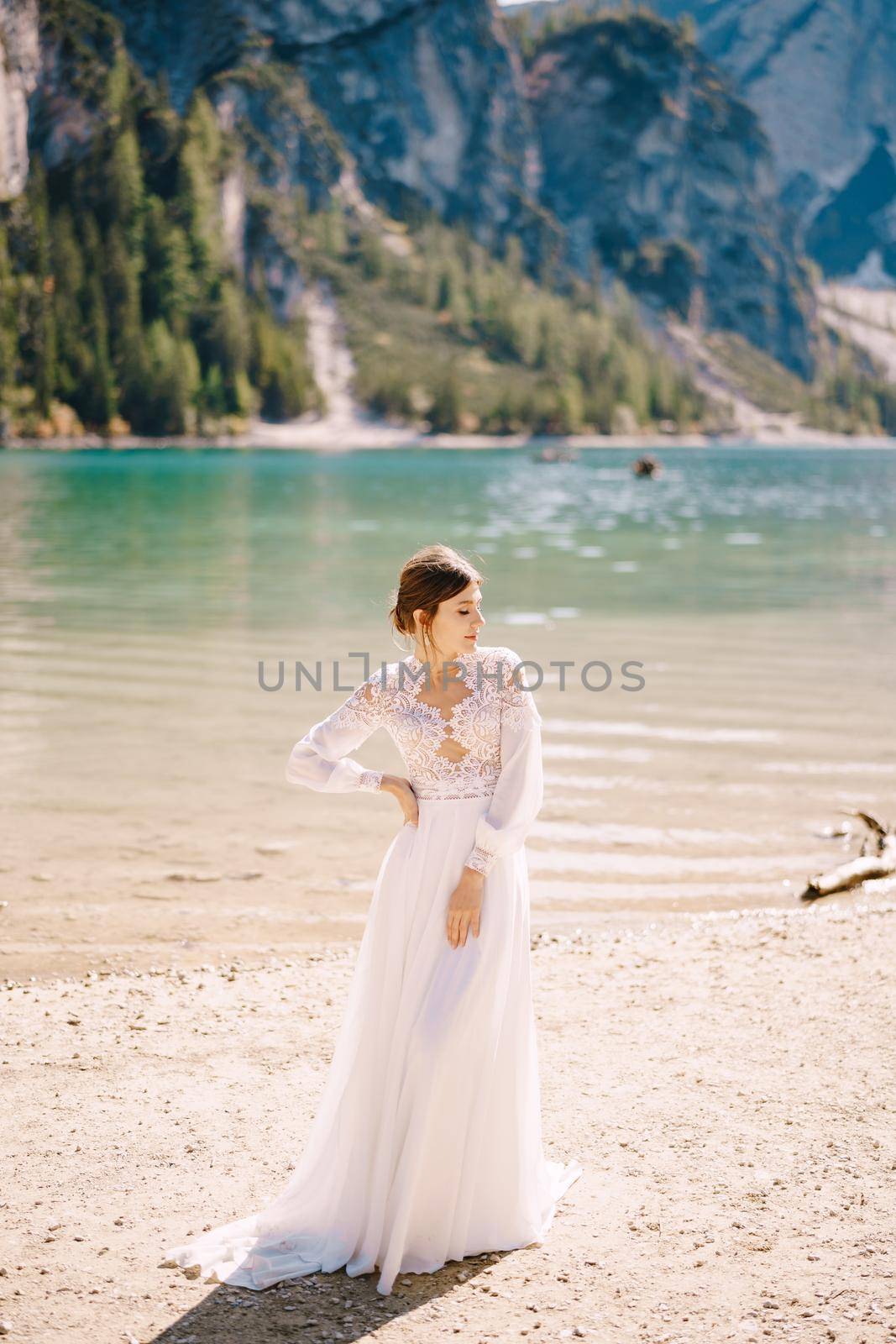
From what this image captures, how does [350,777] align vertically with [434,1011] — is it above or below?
above

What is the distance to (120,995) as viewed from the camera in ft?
24.8

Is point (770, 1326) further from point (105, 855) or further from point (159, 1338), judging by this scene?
point (105, 855)

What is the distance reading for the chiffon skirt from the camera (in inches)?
184

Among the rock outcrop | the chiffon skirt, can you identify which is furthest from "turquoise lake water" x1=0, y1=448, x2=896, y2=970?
the rock outcrop

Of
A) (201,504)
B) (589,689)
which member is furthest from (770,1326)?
(201,504)

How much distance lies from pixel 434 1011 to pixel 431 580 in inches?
58.3

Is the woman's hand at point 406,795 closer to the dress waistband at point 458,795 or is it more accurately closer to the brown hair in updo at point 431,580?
the dress waistband at point 458,795

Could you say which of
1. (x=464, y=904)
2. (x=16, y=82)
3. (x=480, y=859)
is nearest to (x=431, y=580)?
(x=480, y=859)

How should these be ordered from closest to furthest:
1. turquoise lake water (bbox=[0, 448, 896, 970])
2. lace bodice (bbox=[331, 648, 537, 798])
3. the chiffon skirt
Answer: the chiffon skirt < lace bodice (bbox=[331, 648, 537, 798]) < turquoise lake water (bbox=[0, 448, 896, 970])

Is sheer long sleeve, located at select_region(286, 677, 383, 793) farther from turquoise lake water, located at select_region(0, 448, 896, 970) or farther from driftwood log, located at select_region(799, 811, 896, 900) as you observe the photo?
driftwood log, located at select_region(799, 811, 896, 900)

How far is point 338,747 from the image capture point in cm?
499

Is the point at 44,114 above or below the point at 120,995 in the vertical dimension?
above

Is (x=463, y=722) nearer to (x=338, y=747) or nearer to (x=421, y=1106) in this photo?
(x=338, y=747)

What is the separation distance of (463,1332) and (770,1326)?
0.97 meters
